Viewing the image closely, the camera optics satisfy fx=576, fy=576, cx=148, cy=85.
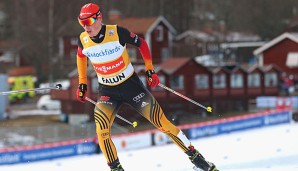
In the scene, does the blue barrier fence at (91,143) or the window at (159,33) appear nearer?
the blue barrier fence at (91,143)

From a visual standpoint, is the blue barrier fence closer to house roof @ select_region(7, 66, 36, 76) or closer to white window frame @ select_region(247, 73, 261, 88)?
white window frame @ select_region(247, 73, 261, 88)

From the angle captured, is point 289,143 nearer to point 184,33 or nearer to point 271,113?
point 271,113

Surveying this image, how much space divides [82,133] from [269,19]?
46.3 ft

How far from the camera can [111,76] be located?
5.53 m

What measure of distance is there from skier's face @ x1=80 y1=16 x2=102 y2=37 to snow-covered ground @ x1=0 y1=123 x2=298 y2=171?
133 inches

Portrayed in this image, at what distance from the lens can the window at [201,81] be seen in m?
26.0

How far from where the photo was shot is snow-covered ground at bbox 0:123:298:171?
8789mm

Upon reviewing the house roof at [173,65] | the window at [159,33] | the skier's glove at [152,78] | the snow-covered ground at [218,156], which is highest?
the skier's glove at [152,78]

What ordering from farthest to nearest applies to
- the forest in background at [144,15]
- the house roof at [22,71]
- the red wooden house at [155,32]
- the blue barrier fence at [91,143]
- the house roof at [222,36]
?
the house roof at [22,71] → the red wooden house at [155,32] → the forest in background at [144,15] → the house roof at [222,36] → the blue barrier fence at [91,143]

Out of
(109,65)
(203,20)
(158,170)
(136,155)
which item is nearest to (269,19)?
(203,20)

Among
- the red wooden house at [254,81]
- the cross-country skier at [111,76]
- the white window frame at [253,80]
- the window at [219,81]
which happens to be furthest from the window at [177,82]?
the cross-country skier at [111,76]

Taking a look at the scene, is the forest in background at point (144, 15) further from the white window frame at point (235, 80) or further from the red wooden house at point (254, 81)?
the white window frame at point (235, 80)

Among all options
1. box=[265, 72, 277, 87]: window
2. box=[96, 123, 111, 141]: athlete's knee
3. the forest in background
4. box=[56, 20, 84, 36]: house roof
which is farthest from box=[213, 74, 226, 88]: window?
box=[96, 123, 111, 141]: athlete's knee

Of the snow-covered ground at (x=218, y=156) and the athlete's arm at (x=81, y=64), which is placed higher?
the athlete's arm at (x=81, y=64)
